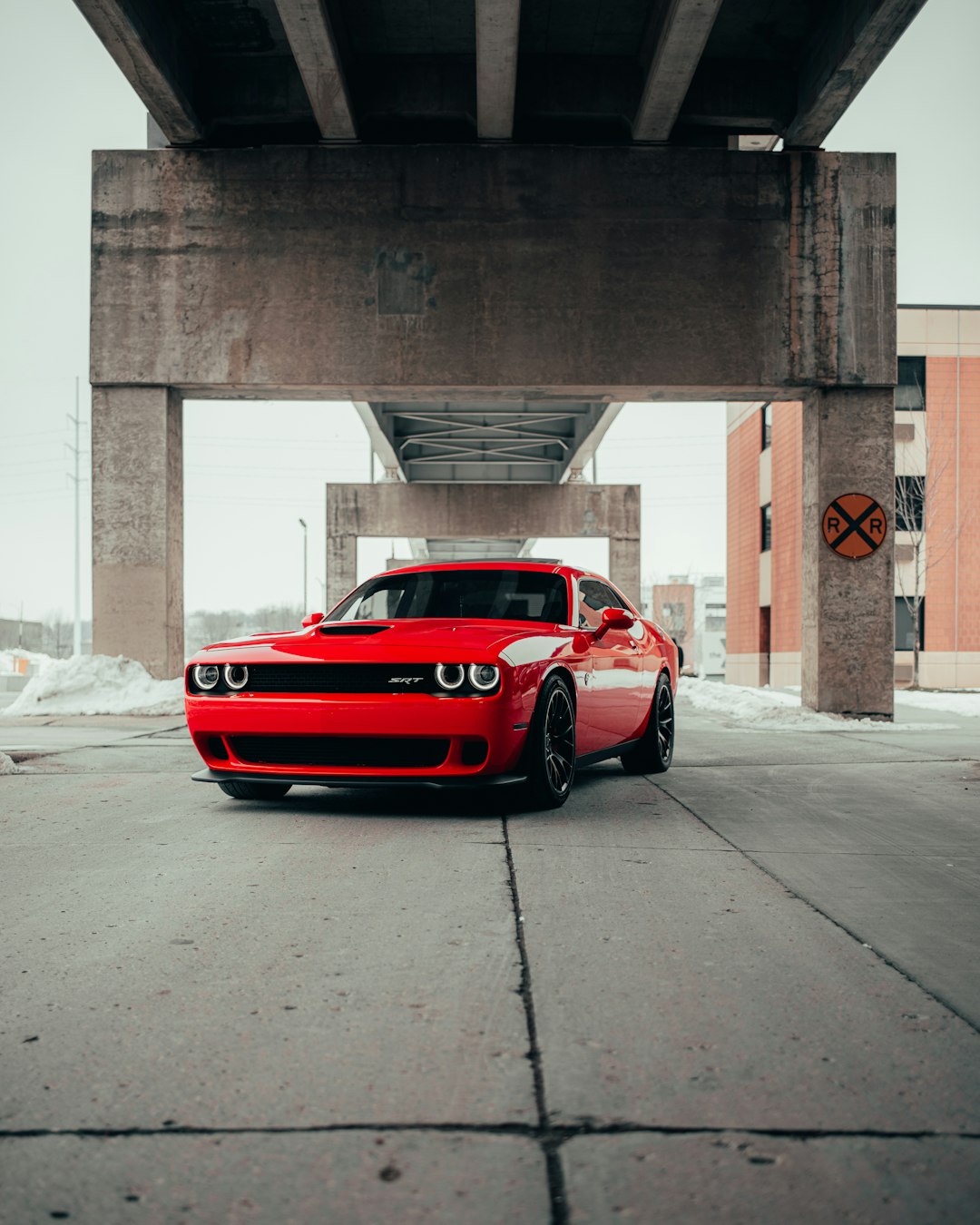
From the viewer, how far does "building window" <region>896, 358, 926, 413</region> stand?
1302 inches

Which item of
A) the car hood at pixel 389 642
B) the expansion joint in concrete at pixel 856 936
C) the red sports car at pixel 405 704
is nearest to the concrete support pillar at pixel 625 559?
the red sports car at pixel 405 704

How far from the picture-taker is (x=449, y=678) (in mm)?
5633

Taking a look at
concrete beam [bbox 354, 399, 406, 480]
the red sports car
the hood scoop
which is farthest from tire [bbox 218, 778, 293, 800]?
concrete beam [bbox 354, 399, 406, 480]

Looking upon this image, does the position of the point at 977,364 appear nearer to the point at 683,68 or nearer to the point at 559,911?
the point at 683,68

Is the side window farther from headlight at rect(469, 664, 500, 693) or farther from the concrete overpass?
the concrete overpass

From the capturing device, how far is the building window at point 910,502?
105 feet

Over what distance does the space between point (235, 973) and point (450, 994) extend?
0.61 meters

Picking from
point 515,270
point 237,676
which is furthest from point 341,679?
point 515,270

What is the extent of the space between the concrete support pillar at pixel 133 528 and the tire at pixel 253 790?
828 centimetres

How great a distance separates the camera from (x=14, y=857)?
493cm

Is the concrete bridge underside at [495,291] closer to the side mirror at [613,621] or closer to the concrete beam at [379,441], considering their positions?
the side mirror at [613,621]

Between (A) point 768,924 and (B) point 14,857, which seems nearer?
(A) point 768,924

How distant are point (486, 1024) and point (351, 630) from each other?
11.8 feet

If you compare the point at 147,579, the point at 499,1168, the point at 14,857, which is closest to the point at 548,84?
the point at 147,579
